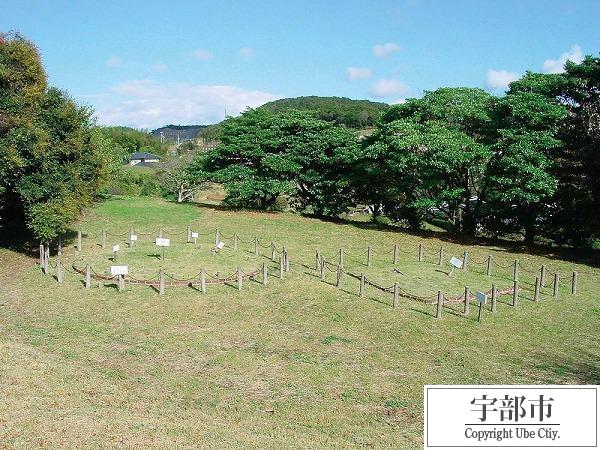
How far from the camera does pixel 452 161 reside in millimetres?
26688

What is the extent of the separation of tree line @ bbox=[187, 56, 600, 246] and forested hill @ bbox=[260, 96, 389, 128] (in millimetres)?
37645

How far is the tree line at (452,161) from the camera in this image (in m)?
25.3

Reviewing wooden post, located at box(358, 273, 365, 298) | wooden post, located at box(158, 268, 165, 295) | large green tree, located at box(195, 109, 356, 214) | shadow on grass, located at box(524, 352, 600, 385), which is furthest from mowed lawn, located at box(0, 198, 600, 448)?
large green tree, located at box(195, 109, 356, 214)

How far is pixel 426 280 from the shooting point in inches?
806

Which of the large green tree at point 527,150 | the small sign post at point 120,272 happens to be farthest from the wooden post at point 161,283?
the large green tree at point 527,150

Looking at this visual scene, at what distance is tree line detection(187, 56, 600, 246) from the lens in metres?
25.3

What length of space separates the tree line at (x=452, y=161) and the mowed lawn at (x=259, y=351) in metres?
4.53

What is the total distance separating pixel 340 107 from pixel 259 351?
10653 centimetres

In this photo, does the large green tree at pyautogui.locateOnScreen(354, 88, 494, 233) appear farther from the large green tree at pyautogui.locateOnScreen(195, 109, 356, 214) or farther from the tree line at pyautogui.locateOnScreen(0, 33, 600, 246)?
the large green tree at pyautogui.locateOnScreen(195, 109, 356, 214)

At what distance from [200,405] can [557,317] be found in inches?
458

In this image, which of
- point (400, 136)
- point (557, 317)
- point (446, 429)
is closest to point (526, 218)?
point (400, 136)

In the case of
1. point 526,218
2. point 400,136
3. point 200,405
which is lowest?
point 200,405

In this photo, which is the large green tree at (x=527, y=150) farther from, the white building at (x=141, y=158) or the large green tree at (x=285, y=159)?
the white building at (x=141, y=158)

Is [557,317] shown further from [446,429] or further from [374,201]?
[374,201]
